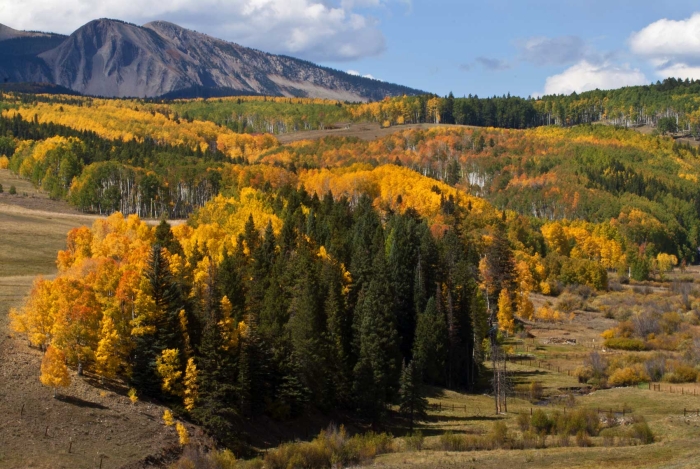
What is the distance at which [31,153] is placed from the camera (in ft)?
655

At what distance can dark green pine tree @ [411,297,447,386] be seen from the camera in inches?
3199

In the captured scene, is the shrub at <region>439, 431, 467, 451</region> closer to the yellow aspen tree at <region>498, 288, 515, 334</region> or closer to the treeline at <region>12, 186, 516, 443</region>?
the treeline at <region>12, 186, 516, 443</region>

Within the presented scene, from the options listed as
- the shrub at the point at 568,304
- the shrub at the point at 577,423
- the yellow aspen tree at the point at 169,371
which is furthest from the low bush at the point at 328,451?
the shrub at the point at 568,304

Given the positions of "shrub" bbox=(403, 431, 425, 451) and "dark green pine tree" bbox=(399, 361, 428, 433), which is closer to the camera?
"shrub" bbox=(403, 431, 425, 451)

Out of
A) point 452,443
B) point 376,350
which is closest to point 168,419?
point 452,443

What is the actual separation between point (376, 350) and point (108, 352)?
23.5m

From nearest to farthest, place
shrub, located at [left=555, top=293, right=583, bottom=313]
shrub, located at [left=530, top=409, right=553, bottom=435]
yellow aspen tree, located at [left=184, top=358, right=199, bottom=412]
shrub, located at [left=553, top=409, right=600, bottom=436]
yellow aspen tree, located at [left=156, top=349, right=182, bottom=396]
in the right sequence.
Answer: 1. yellow aspen tree, located at [left=184, top=358, right=199, bottom=412]
2. yellow aspen tree, located at [left=156, top=349, right=182, bottom=396]
3. shrub, located at [left=553, top=409, right=600, bottom=436]
4. shrub, located at [left=530, top=409, right=553, bottom=435]
5. shrub, located at [left=555, top=293, right=583, bottom=313]

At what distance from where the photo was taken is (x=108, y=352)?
5909cm

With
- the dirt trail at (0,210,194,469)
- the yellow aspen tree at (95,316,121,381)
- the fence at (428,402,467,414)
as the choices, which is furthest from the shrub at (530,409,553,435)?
the yellow aspen tree at (95,316,121,381)

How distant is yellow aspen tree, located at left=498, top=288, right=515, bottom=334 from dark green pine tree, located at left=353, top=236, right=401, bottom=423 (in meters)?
35.3

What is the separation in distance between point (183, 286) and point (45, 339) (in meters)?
14.5

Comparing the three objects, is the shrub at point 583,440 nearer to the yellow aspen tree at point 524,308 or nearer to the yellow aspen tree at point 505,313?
the yellow aspen tree at point 505,313

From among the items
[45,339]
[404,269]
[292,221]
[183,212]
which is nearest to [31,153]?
[183,212]

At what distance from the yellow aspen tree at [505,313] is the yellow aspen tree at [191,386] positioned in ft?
208
